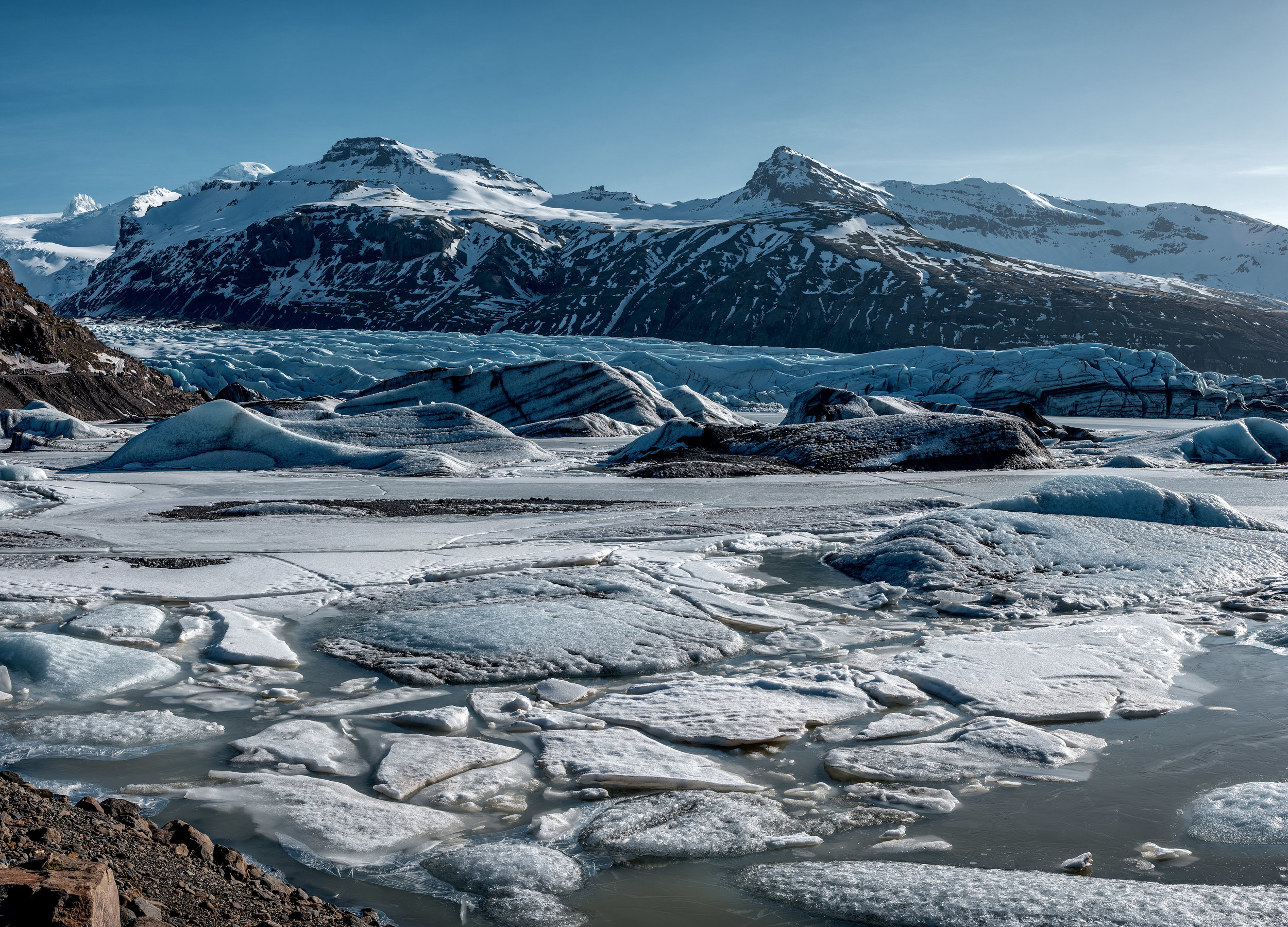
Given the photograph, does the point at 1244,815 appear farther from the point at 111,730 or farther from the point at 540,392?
the point at 540,392

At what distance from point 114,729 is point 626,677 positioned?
2.27m

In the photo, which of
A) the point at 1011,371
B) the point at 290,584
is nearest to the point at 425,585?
the point at 290,584

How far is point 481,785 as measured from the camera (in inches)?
127

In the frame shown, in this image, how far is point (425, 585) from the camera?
6297mm

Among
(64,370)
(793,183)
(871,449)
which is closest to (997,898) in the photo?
(871,449)

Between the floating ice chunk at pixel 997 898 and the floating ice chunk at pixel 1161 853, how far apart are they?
18 cm

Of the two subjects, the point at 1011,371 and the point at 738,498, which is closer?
the point at 738,498

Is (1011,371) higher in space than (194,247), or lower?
lower

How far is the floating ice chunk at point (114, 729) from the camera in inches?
140

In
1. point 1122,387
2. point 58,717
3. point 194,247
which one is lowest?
point 58,717

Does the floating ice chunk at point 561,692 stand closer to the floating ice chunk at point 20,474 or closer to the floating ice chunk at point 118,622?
the floating ice chunk at point 118,622

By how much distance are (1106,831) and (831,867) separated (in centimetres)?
96

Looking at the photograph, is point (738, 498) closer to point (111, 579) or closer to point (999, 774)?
point (111, 579)

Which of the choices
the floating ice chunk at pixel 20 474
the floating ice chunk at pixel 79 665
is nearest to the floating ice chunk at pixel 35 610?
the floating ice chunk at pixel 79 665
